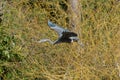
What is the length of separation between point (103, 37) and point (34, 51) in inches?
51.0

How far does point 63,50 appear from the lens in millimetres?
6574

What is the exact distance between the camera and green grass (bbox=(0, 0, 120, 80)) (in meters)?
6.00

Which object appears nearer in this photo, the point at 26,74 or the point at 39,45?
the point at 26,74

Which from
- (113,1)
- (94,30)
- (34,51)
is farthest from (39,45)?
(113,1)

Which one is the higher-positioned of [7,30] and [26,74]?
[7,30]

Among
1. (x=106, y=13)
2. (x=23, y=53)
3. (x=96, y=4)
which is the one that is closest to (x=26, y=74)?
(x=23, y=53)

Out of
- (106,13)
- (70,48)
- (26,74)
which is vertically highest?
(106,13)

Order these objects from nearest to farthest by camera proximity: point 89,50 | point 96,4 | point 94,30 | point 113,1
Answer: point 89,50 → point 94,30 → point 113,1 → point 96,4

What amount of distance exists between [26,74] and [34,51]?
0.60 metres

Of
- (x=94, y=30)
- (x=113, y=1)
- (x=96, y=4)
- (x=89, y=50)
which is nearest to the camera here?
(x=89, y=50)

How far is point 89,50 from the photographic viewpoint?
20.4 feet

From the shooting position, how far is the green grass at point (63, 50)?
600 centimetres

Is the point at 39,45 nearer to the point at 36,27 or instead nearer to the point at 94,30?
the point at 36,27

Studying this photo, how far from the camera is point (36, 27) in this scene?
7.20m
